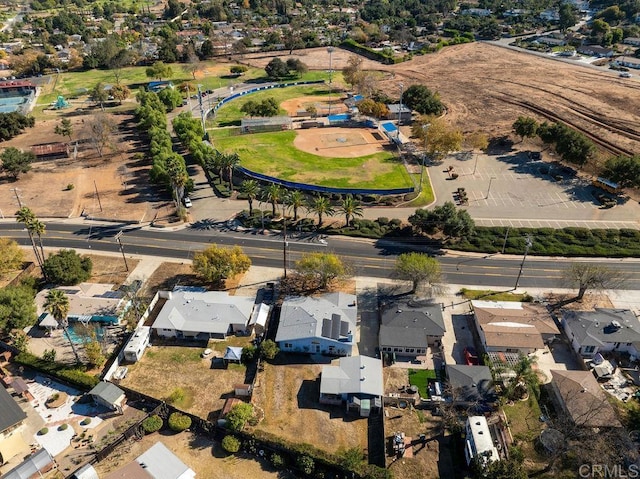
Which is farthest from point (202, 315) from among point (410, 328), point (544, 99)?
point (544, 99)

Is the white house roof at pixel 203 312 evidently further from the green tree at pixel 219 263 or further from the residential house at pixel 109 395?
the residential house at pixel 109 395

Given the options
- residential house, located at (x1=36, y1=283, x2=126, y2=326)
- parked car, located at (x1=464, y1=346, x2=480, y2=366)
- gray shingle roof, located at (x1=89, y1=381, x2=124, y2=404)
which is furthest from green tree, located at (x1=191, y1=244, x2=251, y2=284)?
parked car, located at (x1=464, y1=346, x2=480, y2=366)

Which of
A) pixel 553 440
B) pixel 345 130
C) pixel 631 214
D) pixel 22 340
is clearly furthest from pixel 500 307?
pixel 345 130

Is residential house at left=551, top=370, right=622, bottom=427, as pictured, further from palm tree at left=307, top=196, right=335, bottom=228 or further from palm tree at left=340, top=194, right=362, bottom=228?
palm tree at left=307, top=196, right=335, bottom=228

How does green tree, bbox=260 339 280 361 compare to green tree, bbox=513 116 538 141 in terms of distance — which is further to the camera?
green tree, bbox=513 116 538 141

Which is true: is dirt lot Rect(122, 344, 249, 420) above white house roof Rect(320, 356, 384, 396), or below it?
below

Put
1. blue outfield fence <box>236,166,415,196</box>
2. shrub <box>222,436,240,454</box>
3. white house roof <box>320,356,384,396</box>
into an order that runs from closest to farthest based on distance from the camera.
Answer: shrub <box>222,436,240,454</box> < white house roof <box>320,356,384,396</box> < blue outfield fence <box>236,166,415,196</box>

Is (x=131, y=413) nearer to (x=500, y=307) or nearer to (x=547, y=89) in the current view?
(x=500, y=307)

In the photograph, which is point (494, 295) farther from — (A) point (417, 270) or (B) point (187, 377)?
(B) point (187, 377)
